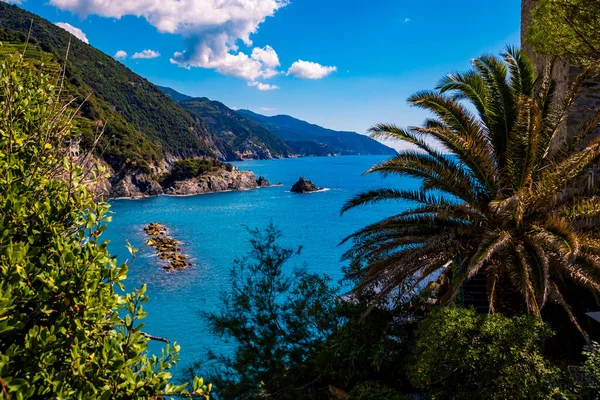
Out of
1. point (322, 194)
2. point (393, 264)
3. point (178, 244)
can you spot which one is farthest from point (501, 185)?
point (322, 194)

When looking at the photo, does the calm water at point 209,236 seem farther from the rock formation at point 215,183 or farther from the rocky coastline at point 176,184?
the rocky coastline at point 176,184

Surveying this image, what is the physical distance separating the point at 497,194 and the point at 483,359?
3162 millimetres

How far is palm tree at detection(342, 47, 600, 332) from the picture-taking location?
659cm

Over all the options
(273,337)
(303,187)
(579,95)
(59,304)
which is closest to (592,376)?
(59,304)

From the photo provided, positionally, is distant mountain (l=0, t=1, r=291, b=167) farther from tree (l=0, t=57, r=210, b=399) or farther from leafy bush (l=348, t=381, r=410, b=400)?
tree (l=0, t=57, r=210, b=399)

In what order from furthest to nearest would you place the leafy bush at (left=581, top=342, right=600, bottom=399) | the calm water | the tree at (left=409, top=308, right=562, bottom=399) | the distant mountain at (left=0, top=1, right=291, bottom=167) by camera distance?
1. the distant mountain at (left=0, top=1, right=291, bottom=167)
2. the calm water
3. the tree at (left=409, top=308, right=562, bottom=399)
4. the leafy bush at (left=581, top=342, right=600, bottom=399)

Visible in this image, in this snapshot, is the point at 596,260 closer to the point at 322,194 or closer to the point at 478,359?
the point at 478,359

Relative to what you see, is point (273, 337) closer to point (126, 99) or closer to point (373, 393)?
point (373, 393)

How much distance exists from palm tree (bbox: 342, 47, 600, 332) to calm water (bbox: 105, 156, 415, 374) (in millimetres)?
6154

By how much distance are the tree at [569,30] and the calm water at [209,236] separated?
9.99 m

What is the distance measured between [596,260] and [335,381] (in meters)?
5.54

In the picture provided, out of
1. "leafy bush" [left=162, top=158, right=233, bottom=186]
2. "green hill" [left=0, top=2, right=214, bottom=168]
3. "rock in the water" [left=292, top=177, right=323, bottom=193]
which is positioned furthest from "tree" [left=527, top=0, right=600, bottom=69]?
"leafy bush" [left=162, top=158, right=233, bottom=186]

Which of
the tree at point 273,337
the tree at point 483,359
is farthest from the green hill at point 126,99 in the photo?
the tree at point 483,359

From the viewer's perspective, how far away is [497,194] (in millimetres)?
7430
